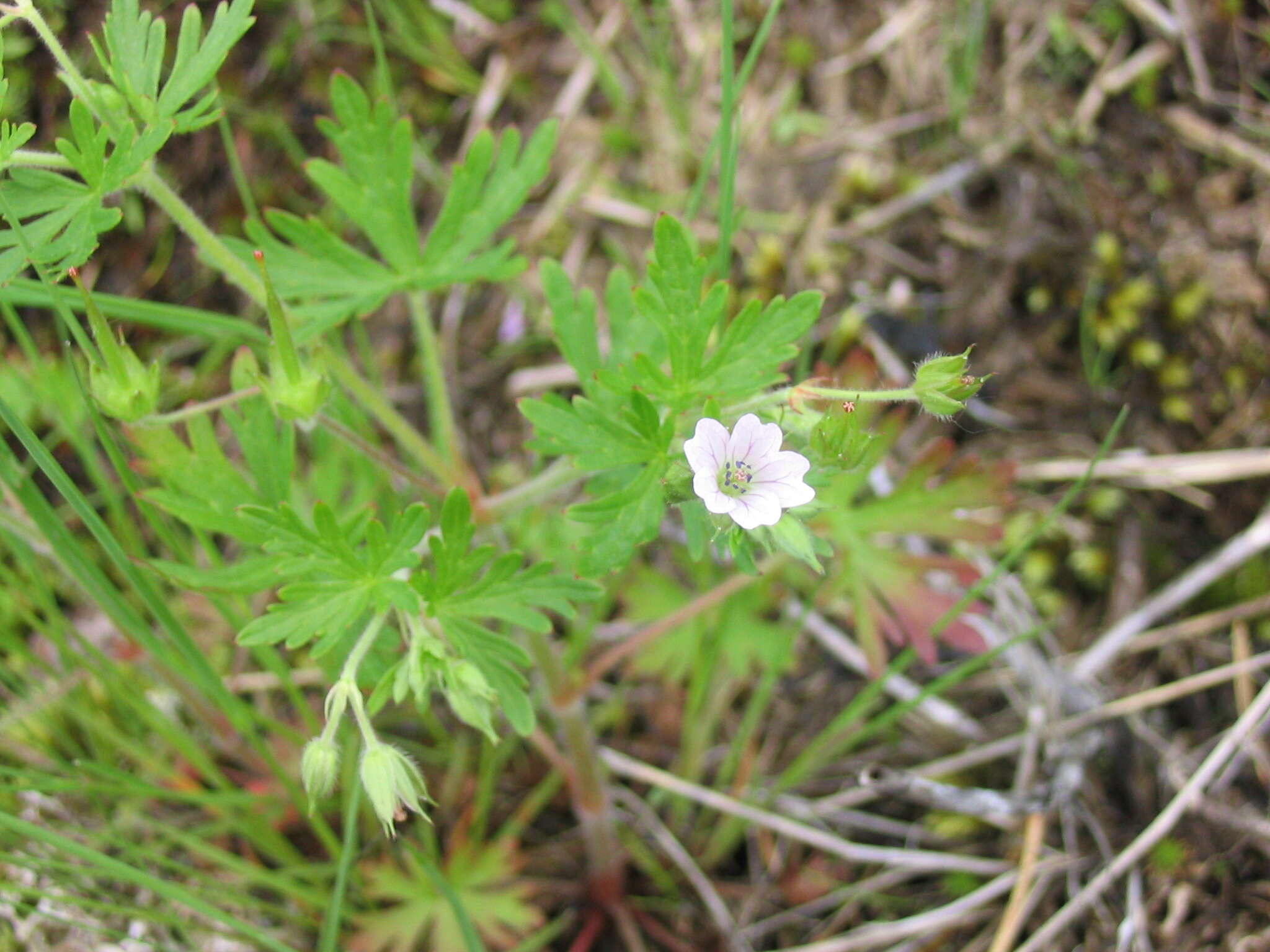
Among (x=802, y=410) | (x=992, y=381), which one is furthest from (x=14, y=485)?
(x=992, y=381)

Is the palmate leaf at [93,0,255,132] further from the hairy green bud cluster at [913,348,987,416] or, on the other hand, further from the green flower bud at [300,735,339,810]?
the hairy green bud cluster at [913,348,987,416]

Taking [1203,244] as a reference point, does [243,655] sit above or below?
below

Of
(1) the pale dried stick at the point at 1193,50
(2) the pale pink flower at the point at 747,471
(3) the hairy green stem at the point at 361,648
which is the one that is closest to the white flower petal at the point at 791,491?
(2) the pale pink flower at the point at 747,471

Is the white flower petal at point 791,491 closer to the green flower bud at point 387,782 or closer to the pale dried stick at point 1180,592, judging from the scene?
the green flower bud at point 387,782

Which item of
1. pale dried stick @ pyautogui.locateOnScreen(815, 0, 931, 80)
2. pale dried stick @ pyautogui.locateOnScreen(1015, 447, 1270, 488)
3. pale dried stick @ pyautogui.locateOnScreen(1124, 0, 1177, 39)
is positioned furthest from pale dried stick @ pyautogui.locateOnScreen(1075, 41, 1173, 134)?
pale dried stick @ pyautogui.locateOnScreen(1015, 447, 1270, 488)

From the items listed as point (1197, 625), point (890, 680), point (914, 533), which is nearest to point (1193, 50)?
point (1197, 625)

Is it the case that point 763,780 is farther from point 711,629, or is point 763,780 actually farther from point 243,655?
point 243,655

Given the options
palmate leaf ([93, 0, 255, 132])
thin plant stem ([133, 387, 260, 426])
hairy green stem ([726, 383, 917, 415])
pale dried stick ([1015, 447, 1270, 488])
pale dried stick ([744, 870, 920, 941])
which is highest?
palmate leaf ([93, 0, 255, 132])
